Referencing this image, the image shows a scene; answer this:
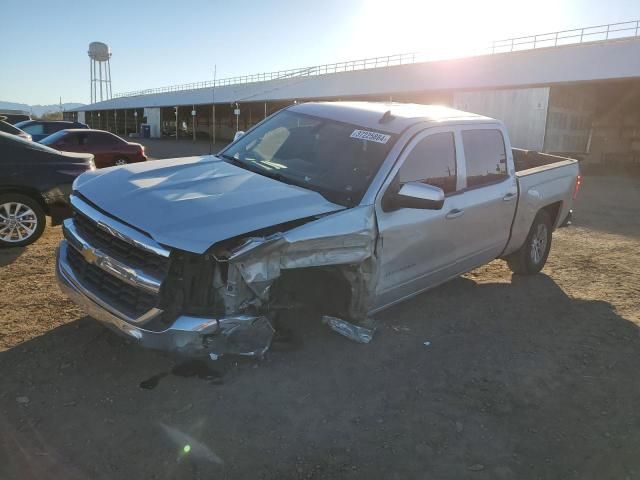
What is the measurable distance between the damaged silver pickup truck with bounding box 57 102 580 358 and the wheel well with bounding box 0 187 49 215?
112 inches

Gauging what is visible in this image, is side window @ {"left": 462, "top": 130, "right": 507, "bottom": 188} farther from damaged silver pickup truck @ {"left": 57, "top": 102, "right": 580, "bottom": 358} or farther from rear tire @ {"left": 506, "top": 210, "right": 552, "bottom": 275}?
rear tire @ {"left": 506, "top": 210, "right": 552, "bottom": 275}

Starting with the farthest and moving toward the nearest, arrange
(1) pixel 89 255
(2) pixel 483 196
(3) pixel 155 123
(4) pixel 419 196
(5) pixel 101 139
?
(3) pixel 155 123, (5) pixel 101 139, (2) pixel 483 196, (4) pixel 419 196, (1) pixel 89 255

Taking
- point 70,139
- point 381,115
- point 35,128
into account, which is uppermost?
point 381,115

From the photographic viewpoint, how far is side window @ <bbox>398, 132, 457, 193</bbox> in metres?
4.01

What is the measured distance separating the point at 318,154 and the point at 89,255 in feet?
6.42

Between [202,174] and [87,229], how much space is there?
0.93 metres

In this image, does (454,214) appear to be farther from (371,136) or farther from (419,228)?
(371,136)

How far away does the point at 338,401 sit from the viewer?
3246 mm

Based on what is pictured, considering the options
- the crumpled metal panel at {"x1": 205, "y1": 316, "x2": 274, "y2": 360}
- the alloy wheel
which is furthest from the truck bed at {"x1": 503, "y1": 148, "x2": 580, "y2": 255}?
the alloy wheel

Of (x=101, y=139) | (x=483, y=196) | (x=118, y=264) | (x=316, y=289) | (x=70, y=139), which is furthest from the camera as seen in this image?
(x=101, y=139)

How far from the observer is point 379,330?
432 centimetres

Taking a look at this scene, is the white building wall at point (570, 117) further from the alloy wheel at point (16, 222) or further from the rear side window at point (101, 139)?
the alloy wheel at point (16, 222)

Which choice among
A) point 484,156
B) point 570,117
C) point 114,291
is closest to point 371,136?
point 484,156

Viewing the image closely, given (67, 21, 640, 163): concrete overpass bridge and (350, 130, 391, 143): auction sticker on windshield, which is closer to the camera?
(350, 130, 391, 143): auction sticker on windshield
